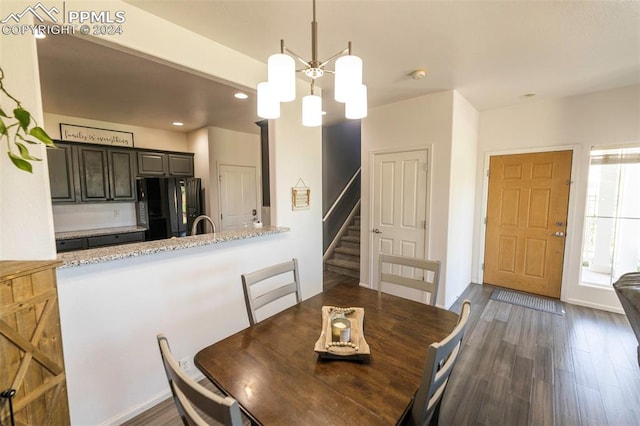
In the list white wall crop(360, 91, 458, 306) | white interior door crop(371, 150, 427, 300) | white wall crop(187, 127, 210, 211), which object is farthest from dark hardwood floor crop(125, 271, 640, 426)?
white wall crop(187, 127, 210, 211)

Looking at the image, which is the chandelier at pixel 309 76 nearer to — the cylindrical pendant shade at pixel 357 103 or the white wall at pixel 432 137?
the cylindrical pendant shade at pixel 357 103

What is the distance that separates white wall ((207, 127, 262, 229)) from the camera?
489 cm

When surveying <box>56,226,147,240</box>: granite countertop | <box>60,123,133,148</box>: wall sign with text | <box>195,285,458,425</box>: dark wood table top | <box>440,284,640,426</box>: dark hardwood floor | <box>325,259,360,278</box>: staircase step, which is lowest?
<box>440,284,640,426</box>: dark hardwood floor

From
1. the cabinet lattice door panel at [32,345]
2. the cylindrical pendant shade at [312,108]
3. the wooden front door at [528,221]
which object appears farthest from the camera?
the wooden front door at [528,221]

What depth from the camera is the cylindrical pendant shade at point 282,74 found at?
113 centimetres

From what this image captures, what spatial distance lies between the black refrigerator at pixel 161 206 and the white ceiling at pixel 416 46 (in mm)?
1281

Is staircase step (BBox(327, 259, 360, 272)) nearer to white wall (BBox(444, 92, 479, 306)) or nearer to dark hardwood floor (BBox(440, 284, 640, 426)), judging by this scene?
white wall (BBox(444, 92, 479, 306))

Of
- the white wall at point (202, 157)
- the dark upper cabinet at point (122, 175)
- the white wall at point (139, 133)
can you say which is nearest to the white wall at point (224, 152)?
the white wall at point (202, 157)

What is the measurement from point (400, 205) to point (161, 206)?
363 centimetres

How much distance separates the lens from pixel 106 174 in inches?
155

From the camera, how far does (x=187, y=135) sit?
5297 millimetres

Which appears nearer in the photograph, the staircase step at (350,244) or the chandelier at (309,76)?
the chandelier at (309,76)

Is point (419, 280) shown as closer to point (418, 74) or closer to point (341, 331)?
point (341, 331)

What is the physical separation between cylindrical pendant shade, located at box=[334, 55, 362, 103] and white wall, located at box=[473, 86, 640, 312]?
3.62 meters
